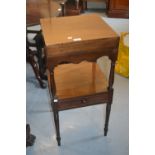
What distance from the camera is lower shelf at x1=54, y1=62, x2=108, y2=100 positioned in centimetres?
164

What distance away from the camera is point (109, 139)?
1.85 metres

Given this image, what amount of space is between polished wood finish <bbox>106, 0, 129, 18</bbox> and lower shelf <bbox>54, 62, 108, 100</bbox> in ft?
7.54

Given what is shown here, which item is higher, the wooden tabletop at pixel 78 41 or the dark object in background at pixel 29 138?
the wooden tabletop at pixel 78 41

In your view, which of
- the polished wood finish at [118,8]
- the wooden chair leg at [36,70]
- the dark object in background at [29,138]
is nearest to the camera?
the dark object in background at [29,138]

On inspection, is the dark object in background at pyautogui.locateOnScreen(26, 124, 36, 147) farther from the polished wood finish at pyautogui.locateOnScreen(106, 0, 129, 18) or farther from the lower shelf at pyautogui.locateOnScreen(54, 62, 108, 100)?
the polished wood finish at pyautogui.locateOnScreen(106, 0, 129, 18)

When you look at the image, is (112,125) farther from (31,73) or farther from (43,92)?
(31,73)

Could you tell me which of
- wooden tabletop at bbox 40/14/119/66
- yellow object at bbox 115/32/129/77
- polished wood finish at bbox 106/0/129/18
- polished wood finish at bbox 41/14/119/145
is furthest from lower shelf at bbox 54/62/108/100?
polished wood finish at bbox 106/0/129/18

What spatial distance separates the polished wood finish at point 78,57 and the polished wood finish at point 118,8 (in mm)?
2299

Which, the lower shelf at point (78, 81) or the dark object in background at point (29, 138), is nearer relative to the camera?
the lower shelf at point (78, 81)

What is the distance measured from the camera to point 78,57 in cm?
143

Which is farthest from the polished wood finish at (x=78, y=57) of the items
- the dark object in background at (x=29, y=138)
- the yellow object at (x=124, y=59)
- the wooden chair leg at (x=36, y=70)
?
the yellow object at (x=124, y=59)

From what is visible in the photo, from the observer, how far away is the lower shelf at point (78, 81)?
64.6 inches

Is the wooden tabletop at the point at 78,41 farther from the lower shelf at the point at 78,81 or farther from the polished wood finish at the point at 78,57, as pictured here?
the lower shelf at the point at 78,81
